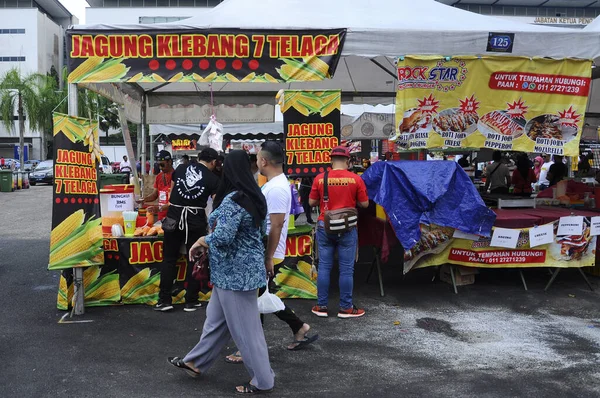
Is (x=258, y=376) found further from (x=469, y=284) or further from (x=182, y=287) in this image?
(x=469, y=284)

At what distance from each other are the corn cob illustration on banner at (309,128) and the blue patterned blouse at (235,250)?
8.69 ft

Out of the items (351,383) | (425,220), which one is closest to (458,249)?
(425,220)

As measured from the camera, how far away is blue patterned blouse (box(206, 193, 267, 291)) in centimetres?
394

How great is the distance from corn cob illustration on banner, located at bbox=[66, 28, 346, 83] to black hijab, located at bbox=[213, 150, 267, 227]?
2.73 m

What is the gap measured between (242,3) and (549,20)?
65671 millimetres

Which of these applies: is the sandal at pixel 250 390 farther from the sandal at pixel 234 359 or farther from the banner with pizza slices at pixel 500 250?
Answer: the banner with pizza slices at pixel 500 250

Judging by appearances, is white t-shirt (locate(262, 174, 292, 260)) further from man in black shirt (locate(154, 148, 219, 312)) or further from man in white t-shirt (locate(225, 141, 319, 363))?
man in black shirt (locate(154, 148, 219, 312))

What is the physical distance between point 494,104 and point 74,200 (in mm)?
5435

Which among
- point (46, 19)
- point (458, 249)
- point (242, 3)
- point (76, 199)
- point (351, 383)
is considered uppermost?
point (46, 19)

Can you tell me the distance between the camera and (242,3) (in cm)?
755

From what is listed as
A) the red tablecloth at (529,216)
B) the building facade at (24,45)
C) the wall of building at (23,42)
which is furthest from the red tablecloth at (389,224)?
the wall of building at (23,42)

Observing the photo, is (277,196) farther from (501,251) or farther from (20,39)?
(20,39)

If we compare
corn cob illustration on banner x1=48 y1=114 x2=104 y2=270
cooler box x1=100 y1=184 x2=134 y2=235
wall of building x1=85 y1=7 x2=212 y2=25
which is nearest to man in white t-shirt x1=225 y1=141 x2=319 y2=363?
corn cob illustration on banner x1=48 y1=114 x2=104 y2=270

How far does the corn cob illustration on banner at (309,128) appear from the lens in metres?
6.64
